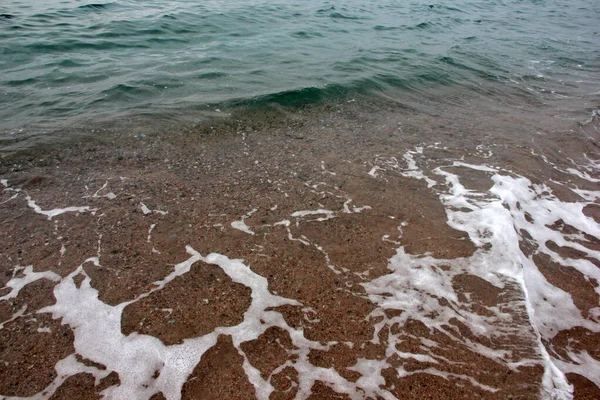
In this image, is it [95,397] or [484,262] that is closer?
[95,397]

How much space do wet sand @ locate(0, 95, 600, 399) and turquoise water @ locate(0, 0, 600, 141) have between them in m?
3.18

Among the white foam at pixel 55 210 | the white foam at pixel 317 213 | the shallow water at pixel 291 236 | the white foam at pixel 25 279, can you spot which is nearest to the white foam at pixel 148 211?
the shallow water at pixel 291 236

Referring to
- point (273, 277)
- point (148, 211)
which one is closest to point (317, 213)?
point (273, 277)

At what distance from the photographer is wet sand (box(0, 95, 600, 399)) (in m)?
3.49

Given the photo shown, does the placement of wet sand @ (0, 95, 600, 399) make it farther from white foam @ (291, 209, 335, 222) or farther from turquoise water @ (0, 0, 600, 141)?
turquoise water @ (0, 0, 600, 141)

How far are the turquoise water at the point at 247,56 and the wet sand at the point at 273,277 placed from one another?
3177mm

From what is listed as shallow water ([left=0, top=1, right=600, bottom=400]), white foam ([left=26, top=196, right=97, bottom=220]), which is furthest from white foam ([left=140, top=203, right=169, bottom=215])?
white foam ([left=26, top=196, right=97, bottom=220])

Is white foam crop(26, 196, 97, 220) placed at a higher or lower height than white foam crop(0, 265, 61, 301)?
higher

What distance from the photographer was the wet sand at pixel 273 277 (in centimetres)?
349

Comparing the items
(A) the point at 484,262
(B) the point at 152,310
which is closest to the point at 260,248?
(B) the point at 152,310

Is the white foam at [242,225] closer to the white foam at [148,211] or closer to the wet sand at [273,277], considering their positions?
the wet sand at [273,277]

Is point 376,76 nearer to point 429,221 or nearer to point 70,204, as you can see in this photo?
point 429,221

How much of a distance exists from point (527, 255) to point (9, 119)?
10333mm

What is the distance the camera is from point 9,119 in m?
8.18
